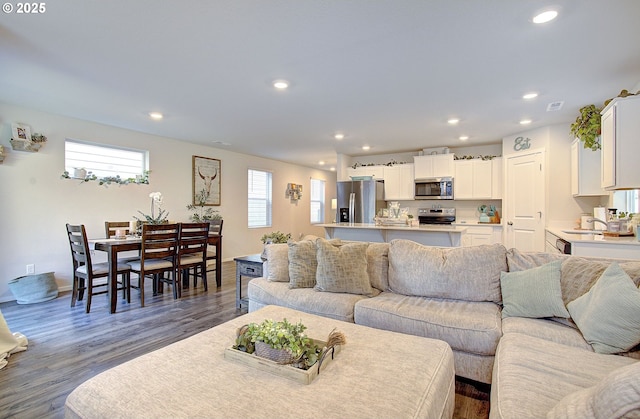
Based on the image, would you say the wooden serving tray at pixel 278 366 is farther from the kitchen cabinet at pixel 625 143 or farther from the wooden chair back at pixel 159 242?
the kitchen cabinet at pixel 625 143

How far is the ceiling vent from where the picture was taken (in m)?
3.57

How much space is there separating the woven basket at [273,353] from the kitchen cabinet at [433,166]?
540 centimetres

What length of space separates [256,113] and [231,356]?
127 inches

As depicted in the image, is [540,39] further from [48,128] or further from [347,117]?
[48,128]

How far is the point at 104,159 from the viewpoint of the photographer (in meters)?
4.65

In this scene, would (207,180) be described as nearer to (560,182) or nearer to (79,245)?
(79,245)

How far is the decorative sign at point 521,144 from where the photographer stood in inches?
193

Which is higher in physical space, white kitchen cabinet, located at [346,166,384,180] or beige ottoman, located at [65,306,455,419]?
white kitchen cabinet, located at [346,166,384,180]

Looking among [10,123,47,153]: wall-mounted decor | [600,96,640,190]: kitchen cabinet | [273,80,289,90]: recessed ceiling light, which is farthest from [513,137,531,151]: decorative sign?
[10,123,47,153]: wall-mounted decor

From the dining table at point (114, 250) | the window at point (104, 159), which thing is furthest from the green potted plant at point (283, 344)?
the window at point (104, 159)

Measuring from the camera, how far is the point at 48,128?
4031 mm

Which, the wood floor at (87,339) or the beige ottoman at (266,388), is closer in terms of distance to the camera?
the beige ottoman at (266,388)

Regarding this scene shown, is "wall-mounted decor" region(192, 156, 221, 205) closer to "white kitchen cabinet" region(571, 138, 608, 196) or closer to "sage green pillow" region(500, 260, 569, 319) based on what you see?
"sage green pillow" region(500, 260, 569, 319)

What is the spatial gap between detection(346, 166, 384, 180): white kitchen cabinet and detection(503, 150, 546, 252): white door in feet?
7.72
